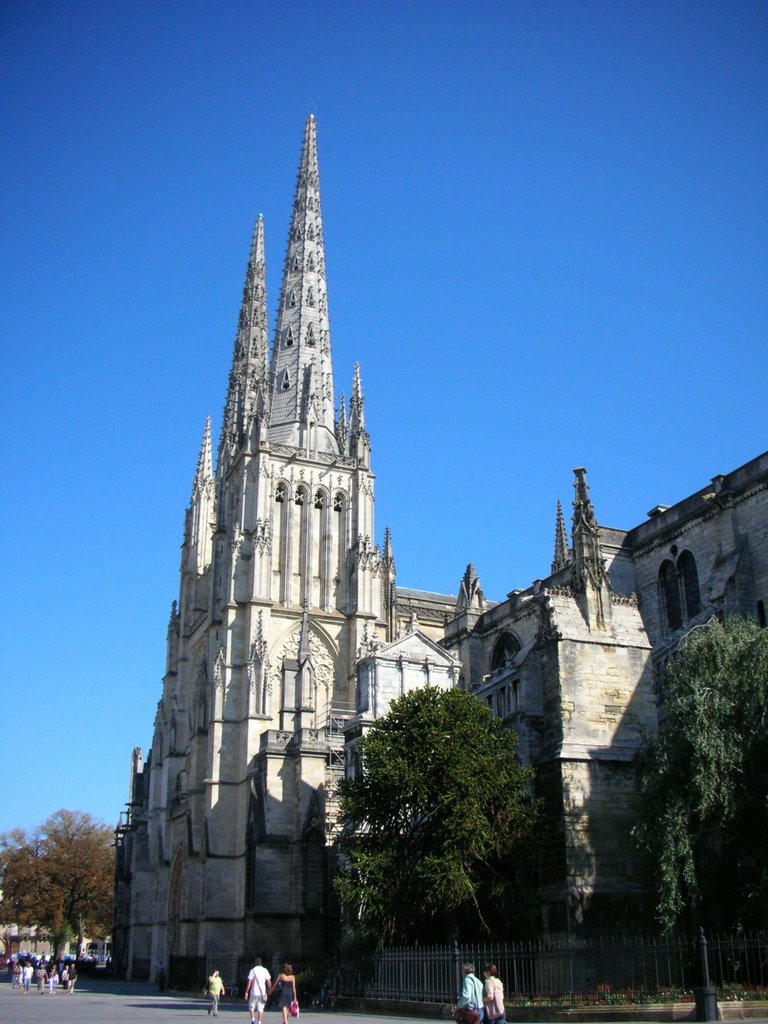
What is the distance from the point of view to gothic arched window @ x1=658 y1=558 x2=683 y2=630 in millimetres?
34500

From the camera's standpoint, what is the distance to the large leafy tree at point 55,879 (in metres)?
60.5

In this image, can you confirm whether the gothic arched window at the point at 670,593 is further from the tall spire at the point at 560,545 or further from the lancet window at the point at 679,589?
the tall spire at the point at 560,545

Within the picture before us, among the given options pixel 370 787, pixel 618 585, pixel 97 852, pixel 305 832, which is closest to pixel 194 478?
pixel 97 852

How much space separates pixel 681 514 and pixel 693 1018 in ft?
68.1

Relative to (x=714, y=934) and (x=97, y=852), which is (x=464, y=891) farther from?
(x=97, y=852)

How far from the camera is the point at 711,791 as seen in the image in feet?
63.4

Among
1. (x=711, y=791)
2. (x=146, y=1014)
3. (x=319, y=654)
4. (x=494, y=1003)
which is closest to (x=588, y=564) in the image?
(x=711, y=791)

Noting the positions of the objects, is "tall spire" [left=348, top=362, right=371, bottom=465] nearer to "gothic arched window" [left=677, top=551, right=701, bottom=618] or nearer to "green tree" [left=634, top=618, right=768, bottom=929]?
"gothic arched window" [left=677, top=551, right=701, bottom=618]

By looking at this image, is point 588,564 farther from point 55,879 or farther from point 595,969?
point 55,879

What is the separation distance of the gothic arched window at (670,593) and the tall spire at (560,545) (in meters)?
6.99

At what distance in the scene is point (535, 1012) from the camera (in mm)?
17953

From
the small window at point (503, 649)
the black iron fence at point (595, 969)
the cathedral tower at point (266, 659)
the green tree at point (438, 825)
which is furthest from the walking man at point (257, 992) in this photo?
the small window at point (503, 649)

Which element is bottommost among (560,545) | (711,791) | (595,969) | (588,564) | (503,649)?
(595,969)

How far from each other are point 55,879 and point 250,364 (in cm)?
3274
